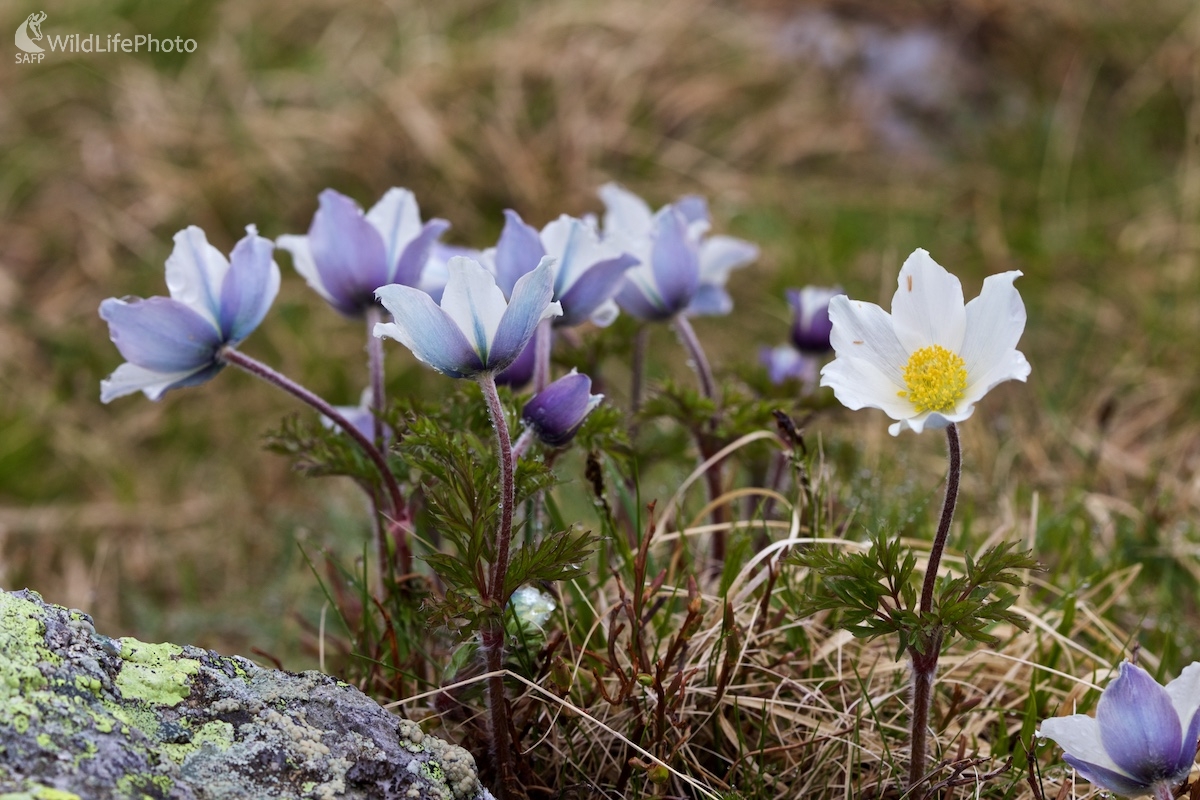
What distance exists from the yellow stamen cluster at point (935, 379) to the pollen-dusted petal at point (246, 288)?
0.95 meters

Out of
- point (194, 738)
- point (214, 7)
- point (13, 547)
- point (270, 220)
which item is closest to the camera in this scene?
point (194, 738)

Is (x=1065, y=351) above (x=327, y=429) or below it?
below

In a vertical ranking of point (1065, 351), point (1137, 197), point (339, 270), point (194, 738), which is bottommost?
point (1065, 351)

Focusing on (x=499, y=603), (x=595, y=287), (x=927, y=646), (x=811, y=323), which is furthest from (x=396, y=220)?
(x=927, y=646)

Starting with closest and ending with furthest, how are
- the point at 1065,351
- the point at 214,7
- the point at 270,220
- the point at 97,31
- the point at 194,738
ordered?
the point at 194,738 < the point at 1065,351 < the point at 270,220 < the point at 97,31 < the point at 214,7

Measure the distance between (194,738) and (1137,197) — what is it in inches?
177

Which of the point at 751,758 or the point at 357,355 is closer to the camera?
the point at 751,758

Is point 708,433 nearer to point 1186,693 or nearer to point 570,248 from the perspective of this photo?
point 570,248

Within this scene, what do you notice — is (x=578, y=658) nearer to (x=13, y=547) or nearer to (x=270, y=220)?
(x=13, y=547)

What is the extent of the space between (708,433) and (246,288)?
0.87 metres

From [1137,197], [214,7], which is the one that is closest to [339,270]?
[1137,197]

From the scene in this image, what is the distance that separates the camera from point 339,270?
1.85 metres

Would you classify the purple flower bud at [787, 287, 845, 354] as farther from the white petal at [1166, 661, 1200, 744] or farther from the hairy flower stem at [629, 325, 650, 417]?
the white petal at [1166, 661, 1200, 744]

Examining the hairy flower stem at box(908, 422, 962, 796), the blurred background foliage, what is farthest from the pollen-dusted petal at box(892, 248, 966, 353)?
the blurred background foliage
